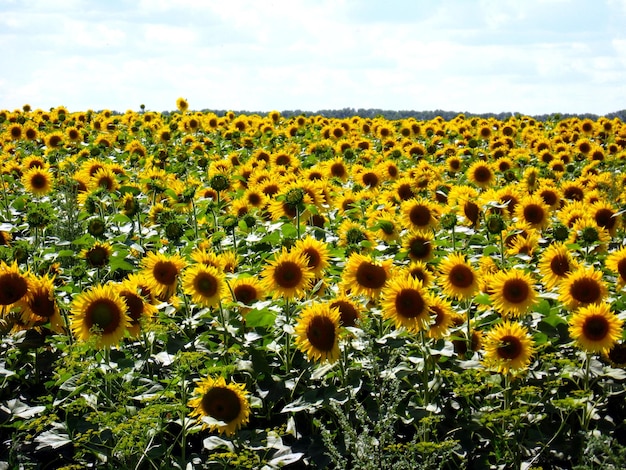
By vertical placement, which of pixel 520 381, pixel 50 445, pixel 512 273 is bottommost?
pixel 50 445

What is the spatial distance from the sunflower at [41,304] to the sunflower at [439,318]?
2585 mm

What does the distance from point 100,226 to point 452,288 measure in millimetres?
3101

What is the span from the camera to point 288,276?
4992 mm

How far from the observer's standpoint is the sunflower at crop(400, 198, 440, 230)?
6.76m

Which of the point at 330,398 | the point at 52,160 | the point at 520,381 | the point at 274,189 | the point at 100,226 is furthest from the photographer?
the point at 52,160

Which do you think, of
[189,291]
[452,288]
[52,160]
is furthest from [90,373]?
[52,160]

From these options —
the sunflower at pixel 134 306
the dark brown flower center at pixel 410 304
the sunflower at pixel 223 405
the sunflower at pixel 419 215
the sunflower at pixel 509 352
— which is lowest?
the sunflower at pixel 223 405

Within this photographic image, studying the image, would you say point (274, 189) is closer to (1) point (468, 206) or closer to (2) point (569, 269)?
(1) point (468, 206)

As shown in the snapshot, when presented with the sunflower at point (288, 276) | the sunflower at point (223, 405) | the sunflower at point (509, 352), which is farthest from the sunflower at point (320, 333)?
the sunflower at point (509, 352)

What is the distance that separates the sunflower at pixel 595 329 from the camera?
15.3 ft

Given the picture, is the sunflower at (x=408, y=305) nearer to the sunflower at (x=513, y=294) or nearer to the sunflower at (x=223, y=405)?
the sunflower at (x=513, y=294)

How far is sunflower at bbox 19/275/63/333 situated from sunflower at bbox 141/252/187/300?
68 cm

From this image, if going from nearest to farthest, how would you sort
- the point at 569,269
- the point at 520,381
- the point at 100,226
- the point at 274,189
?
the point at 520,381 < the point at 569,269 < the point at 100,226 < the point at 274,189

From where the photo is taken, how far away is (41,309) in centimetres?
507
